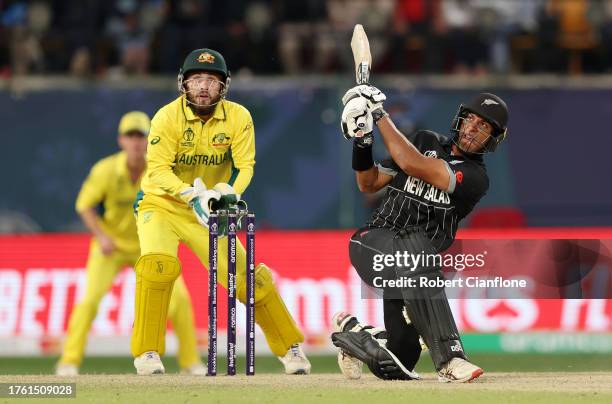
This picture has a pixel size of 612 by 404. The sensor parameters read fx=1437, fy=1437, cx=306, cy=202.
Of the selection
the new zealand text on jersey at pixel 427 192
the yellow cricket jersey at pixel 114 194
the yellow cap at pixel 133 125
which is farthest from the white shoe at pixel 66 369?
the new zealand text on jersey at pixel 427 192

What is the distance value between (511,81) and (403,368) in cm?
809

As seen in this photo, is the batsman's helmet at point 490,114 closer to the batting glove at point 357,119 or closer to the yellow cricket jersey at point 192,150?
the batting glove at point 357,119

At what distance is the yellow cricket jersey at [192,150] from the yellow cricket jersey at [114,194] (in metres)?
2.66

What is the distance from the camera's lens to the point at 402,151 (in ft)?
25.9

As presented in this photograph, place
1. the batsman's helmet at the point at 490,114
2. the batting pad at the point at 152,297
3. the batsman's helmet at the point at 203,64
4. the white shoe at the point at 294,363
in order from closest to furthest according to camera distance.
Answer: the batsman's helmet at the point at 490,114 < the batting pad at the point at 152,297 < the batsman's helmet at the point at 203,64 < the white shoe at the point at 294,363

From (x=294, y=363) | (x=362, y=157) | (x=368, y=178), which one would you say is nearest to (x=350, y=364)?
(x=294, y=363)

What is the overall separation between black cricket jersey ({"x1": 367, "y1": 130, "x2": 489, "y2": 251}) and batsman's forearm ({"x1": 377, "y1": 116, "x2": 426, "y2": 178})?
21 cm

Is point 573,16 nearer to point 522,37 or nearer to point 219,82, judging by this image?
point 522,37

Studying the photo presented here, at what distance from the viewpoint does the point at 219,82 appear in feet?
28.5

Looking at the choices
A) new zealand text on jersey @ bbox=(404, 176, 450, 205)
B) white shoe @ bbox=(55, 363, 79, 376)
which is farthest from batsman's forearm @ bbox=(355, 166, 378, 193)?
white shoe @ bbox=(55, 363, 79, 376)

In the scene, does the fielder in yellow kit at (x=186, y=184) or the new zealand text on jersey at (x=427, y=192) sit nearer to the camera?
the new zealand text on jersey at (x=427, y=192)

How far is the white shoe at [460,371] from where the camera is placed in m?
7.85

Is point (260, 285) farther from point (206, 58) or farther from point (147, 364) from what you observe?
point (206, 58)

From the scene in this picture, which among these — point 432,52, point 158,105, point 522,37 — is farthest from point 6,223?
point 522,37
